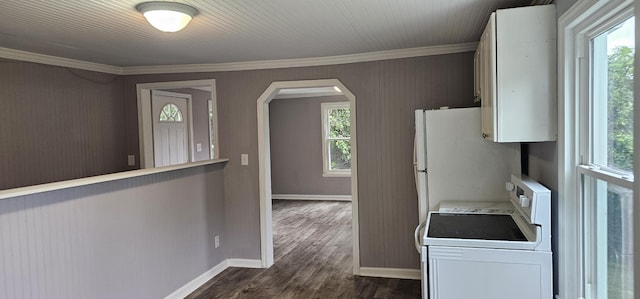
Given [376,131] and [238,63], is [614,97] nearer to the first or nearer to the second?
[376,131]

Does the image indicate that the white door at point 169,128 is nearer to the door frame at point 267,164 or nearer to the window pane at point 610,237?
the door frame at point 267,164

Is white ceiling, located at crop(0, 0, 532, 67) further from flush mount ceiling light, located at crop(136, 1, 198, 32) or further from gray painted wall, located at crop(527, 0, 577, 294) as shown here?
gray painted wall, located at crop(527, 0, 577, 294)

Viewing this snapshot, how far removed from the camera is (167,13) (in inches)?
88.4

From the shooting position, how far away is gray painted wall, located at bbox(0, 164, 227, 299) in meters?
2.28

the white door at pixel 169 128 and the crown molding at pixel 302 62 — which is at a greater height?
the crown molding at pixel 302 62

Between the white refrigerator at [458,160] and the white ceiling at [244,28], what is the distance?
66 centimetres

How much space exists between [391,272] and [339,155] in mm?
4339

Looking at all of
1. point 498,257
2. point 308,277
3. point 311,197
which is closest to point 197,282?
point 308,277

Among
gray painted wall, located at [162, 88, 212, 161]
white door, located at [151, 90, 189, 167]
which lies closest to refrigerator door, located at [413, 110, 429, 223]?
white door, located at [151, 90, 189, 167]

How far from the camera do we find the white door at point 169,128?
4.97 meters

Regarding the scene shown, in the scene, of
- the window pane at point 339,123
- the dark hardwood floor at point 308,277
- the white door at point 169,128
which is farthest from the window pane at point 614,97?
the window pane at point 339,123

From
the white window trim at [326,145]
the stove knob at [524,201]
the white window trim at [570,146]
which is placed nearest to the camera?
the white window trim at [570,146]

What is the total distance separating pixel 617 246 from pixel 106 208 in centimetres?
277

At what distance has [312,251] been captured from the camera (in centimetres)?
482
